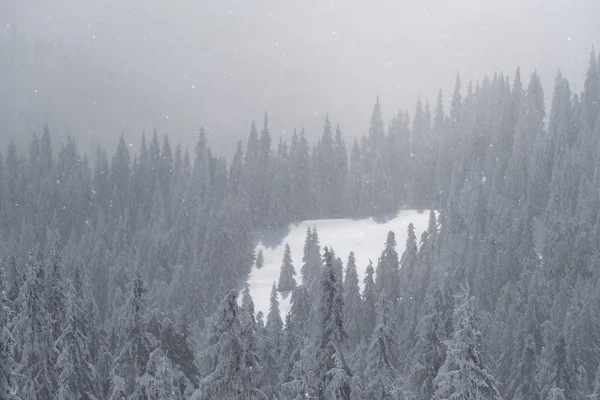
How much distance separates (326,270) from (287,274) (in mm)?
67171

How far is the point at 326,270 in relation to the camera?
2462cm

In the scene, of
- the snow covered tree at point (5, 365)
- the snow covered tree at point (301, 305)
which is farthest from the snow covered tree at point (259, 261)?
the snow covered tree at point (5, 365)

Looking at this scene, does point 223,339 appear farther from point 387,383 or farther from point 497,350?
point 497,350

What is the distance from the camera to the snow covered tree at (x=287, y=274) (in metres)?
90.5

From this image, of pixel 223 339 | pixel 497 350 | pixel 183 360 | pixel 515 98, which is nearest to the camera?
pixel 223 339

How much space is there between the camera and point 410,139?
469ft

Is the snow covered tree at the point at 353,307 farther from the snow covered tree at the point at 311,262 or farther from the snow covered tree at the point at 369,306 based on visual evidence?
the snow covered tree at the point at 311,262

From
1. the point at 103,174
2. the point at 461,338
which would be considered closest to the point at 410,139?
the point at 103,174

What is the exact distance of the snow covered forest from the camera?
961 inches

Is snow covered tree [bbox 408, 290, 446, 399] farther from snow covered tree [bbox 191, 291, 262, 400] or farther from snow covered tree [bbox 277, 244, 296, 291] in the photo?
snow covered tree [bbox 277, 244, 296, 291]

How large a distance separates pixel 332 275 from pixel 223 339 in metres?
5.78

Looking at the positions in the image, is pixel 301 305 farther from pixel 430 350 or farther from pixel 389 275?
pixel 430 350

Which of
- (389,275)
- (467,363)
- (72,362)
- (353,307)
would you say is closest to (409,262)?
(389,275)

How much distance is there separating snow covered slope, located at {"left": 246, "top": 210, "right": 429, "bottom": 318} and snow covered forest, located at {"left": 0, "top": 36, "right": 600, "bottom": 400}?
247 centimetres
